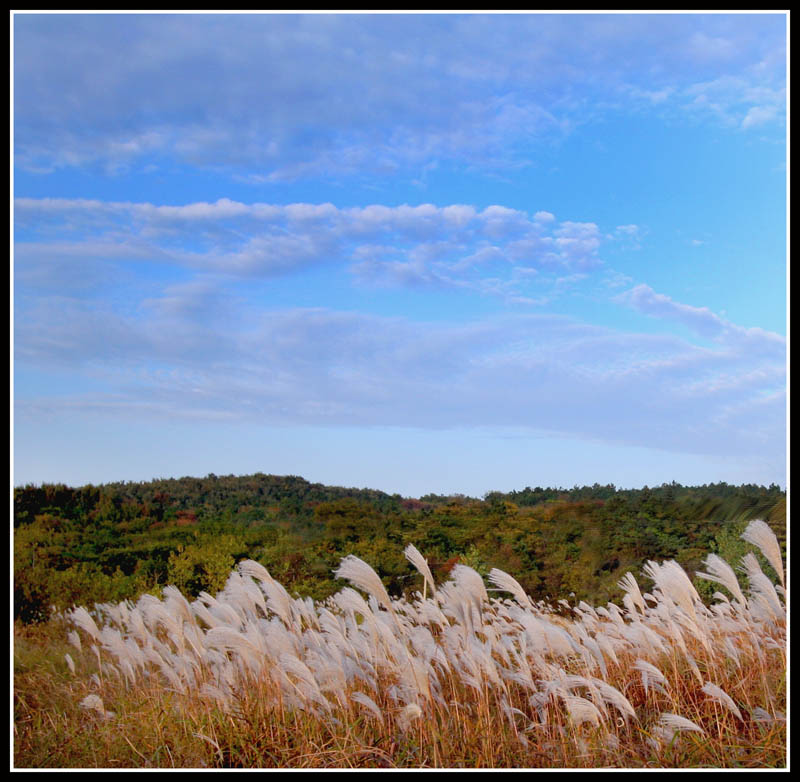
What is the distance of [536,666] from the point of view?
3.73 metres

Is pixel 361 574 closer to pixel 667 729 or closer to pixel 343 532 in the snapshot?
pixel 667 729

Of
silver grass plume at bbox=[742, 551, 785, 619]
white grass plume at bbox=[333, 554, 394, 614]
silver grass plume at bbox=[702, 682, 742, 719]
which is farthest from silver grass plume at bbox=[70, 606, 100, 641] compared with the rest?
silver grass plume at bbox=[742, 551, 785, 619]

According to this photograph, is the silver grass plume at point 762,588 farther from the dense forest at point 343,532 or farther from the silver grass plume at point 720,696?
the dense forest at point 343,532

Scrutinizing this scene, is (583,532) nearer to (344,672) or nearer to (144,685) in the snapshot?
→ (344,672)

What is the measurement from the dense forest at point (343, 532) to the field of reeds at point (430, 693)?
3.13 ft

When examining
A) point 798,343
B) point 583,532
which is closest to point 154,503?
point 583,532

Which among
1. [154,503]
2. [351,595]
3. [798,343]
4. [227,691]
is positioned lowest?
[227,691]

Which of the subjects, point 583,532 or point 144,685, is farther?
point 583,532

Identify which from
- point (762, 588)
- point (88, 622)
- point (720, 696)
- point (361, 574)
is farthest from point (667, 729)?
point (88, 622)

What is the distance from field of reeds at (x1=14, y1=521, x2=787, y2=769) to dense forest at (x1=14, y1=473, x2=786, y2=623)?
3.13ft

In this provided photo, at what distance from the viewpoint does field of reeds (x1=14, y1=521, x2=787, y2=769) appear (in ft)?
10.7

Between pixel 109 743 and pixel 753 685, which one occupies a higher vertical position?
pixel 753 685

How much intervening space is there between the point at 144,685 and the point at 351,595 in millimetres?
1957

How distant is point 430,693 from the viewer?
10.7 ft
